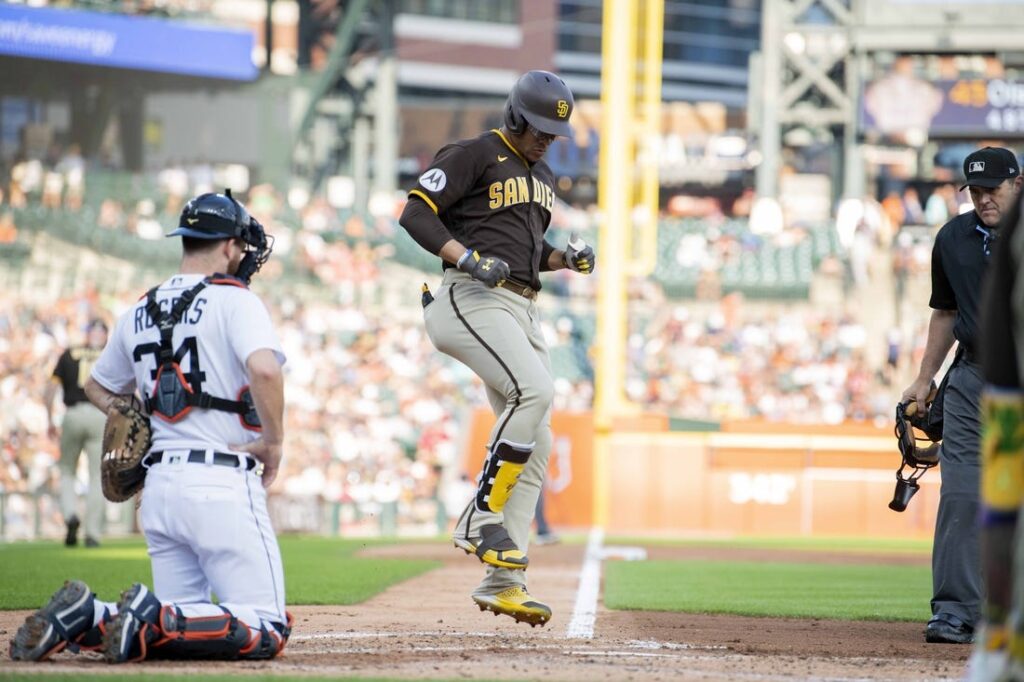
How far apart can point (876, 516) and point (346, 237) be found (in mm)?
13092

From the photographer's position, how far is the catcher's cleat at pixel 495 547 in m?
5.81

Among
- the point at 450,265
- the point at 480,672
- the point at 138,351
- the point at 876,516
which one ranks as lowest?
the point at 876,516

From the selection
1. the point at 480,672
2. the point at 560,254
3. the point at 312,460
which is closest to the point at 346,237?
the point at 312,460

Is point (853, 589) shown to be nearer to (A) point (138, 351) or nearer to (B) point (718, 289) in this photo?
(A) point (138, 351)

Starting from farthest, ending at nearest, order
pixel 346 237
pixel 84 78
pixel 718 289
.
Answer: pixel 84 78, pixel 346 237, pixel 718 289

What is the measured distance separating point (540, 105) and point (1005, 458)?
3.23 metres

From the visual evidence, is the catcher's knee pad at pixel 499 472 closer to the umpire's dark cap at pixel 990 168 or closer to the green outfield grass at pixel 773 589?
the green outfield grass at pixel 773 589

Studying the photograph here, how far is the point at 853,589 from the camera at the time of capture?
962 centimetres

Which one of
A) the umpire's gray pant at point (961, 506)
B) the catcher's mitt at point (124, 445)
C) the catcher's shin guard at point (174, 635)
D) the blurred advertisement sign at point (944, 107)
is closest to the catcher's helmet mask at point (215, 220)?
→ the catcher's mitt at point (124, 445)

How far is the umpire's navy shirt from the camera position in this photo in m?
6.30

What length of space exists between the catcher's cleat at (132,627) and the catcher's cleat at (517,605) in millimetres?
1464

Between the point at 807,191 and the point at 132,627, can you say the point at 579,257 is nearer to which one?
the point at 132,627

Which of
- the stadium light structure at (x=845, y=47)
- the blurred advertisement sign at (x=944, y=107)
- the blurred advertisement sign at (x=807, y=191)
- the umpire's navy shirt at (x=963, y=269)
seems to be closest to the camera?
the umpire's navy shirt at (x=963, y=269)

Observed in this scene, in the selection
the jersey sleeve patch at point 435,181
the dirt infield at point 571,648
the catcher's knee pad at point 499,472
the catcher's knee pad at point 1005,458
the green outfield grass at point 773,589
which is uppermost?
the jersey sleeve patch at point 435,181
